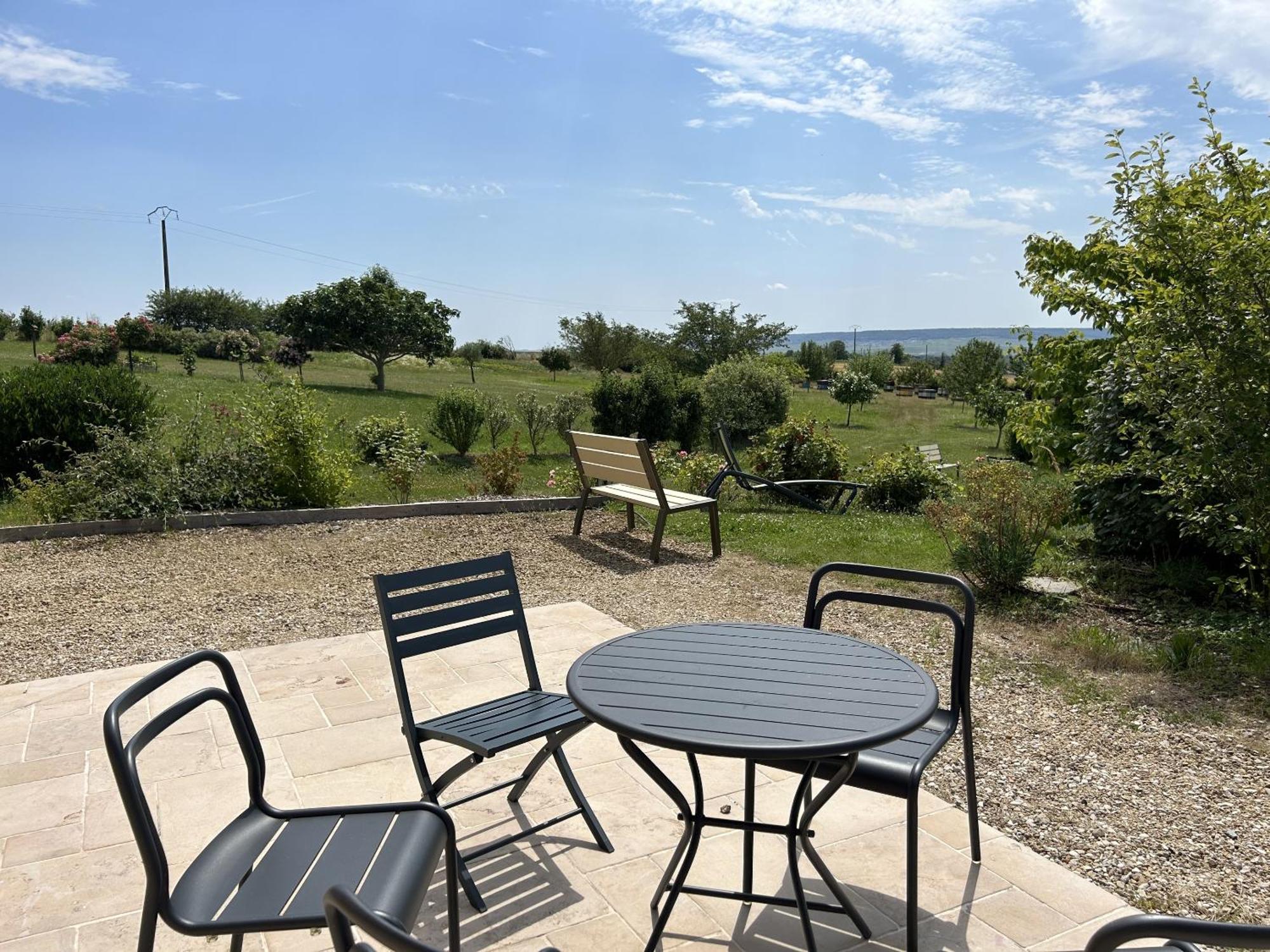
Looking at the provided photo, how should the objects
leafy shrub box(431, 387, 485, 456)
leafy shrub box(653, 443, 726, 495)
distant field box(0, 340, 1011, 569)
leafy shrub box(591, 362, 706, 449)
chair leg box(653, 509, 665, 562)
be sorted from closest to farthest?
chair leg box(653, 509, 665, 562) → distant field box(0, 340, 1011, 569) → leafy shrub box(653, 443, 726, 495) → leafy shrub box(431, 387, 485, 456) → leafy shrub box(591, 362, 706, 449)

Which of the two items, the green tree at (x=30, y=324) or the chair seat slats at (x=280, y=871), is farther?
the green tree at (x=30, y=324)

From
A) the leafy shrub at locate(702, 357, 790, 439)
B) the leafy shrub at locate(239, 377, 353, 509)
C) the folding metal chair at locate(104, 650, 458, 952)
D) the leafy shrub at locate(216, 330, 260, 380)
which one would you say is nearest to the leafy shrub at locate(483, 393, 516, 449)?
the leafy shrub at locate(239, 377, 353, 509)

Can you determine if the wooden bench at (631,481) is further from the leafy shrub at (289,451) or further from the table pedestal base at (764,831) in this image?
Answer: the table pedestal base at (764,831)

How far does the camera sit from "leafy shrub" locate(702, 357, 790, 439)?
809 inches

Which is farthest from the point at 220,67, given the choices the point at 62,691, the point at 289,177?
the point at 289,177

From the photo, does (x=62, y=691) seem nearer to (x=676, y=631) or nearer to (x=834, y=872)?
(x=676, y=631)

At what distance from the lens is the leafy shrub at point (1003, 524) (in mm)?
5898

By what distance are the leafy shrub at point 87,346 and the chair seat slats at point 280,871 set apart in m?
22.9

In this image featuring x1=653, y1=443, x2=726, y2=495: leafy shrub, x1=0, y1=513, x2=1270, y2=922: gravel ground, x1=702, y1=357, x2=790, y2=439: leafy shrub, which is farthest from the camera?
x1=702, y1=357, x2=790, y2=439: leafy shrub

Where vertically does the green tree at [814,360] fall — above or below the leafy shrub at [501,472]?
above

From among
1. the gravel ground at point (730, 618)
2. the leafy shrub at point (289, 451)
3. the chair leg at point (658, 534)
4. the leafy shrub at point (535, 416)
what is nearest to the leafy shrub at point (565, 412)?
the leafy shrub at point (535, 416)

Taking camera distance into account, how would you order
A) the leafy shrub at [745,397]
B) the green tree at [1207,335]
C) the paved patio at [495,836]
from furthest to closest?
1. the leafy shrub at [745,397]
2. the green tree at [1207,335]
3. the paved patio at [495,836]

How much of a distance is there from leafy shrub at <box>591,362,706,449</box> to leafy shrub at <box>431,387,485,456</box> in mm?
3508

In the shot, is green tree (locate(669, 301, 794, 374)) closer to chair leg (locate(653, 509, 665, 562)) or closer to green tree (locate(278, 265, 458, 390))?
green tree (locate(278, 265, 458, 390))
